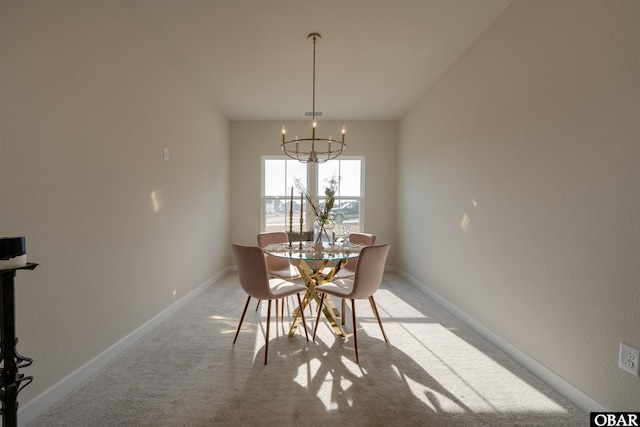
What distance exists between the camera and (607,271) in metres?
1.62

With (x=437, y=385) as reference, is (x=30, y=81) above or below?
above

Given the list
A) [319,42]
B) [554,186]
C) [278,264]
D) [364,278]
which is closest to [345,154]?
[319,42]

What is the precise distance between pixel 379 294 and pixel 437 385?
202 centimetres

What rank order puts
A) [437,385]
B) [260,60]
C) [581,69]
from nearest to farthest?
[581,69] → [437,385] → [260,60]

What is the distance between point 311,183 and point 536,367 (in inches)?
163

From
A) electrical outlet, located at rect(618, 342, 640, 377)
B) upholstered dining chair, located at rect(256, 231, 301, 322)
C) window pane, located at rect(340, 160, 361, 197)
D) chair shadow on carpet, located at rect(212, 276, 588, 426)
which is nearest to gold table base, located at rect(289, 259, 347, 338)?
chair shadow on carpet, located at rect(212, 276, 588, 426)

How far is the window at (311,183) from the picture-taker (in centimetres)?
554

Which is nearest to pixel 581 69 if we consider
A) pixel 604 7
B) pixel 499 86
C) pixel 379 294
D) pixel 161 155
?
pixel 604 7

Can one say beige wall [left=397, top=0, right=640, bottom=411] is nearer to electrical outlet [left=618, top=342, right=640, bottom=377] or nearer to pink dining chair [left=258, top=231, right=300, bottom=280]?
electrical outlet [left=618, top=342, right=640, bottom=377]

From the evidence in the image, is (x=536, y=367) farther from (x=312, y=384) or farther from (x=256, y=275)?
(x=256, y=275)

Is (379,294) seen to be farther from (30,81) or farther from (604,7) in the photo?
(30,81)

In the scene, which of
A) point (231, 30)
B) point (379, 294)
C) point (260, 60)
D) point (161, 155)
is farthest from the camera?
point (379, 294)

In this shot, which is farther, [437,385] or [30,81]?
[437,385]

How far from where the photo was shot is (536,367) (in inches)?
82.2
